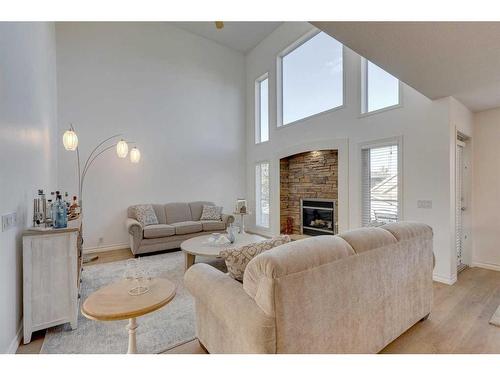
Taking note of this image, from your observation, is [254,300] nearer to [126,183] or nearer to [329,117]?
[329,117]

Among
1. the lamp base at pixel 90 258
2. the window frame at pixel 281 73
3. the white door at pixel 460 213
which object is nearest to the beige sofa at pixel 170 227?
the lamp base at pixel 90 258

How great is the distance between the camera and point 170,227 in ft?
15.5

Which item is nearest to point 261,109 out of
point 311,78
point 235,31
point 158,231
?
point 311,78

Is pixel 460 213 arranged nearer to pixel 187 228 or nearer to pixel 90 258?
pixel 187 228

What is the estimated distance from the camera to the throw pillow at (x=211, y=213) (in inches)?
220

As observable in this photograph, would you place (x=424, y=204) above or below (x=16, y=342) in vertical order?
above

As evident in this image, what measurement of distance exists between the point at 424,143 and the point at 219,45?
5.61m

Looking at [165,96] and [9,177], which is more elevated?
[165,96]

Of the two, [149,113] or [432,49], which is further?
[149,113]

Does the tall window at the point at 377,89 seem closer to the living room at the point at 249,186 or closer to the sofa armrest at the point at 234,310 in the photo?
the living room at the point at 249,186

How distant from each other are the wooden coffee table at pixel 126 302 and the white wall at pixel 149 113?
388 cm

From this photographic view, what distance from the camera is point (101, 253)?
484cm

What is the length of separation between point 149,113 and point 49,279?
14.0 feet

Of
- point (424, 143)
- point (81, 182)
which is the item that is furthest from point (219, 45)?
point (424, 143)
